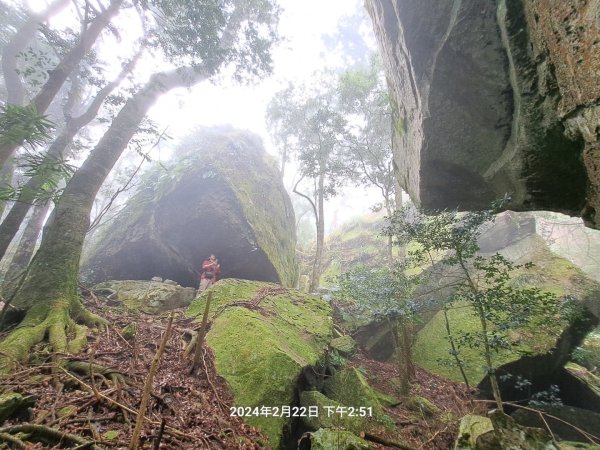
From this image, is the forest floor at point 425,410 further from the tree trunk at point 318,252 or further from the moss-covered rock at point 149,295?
the tree trunk at point 318,252

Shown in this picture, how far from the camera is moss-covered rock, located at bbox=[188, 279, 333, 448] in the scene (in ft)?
13.9

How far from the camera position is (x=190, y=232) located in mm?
11695

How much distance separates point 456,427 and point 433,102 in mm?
5850

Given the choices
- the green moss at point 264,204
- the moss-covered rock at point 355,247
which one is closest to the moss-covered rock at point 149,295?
the green moss at point 264,204

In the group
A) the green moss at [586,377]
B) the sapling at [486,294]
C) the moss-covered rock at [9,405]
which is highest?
the sapling at [486,294]

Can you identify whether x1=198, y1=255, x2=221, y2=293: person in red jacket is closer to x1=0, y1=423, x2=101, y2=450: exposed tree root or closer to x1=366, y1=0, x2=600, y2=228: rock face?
x1=366, y1=0, x2=600, y2=228: rock face

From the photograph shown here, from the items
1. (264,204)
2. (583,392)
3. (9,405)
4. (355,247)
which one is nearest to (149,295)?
(9,405)

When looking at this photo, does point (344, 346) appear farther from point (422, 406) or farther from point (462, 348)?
point (462, 348)

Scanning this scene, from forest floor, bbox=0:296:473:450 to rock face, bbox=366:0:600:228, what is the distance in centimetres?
448

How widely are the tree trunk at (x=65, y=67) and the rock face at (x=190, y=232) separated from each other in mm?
4003

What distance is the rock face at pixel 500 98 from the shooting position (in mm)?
3109

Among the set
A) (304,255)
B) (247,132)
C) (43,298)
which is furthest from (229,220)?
(304,255)

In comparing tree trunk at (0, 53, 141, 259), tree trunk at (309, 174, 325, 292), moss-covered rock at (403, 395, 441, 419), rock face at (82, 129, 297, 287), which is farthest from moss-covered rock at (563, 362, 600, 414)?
tree trunk at (0, 53, 141, 259)

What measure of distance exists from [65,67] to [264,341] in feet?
26.5
